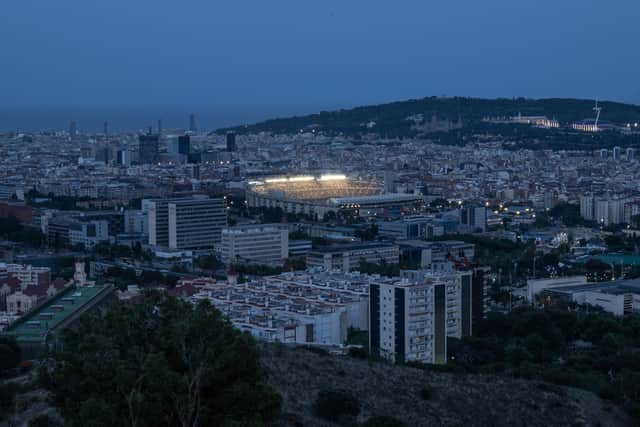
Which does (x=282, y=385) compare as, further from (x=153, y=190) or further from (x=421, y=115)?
(x=421, y=115)

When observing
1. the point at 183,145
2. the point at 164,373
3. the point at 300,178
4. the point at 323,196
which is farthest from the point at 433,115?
the point at 164,373

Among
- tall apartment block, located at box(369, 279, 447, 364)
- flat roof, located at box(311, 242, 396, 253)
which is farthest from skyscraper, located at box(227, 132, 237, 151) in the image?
tall apartment block, located at box(369, 279, 447, 364)

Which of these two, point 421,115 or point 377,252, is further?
point 421,115

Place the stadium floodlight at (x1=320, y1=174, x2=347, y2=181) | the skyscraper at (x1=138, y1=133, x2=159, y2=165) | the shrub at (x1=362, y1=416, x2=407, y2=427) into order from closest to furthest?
the shrub at (x1=362, y1=416, x2=407, y2=427)
the stadium floodlight at (x1=320, y1=174, x2=347, y2=181)
the skyscraper at (x1=138, y1=133, x2=159, y2=165)

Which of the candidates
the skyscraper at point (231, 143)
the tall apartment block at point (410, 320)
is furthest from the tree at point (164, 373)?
the skyscraper at point (231, 143)

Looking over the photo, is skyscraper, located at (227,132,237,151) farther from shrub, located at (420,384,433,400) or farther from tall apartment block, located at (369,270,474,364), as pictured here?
A: shrub, located at (420,384,433,400)

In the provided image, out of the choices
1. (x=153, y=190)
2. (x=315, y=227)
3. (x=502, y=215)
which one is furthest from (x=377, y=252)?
(x=153, y=190)
